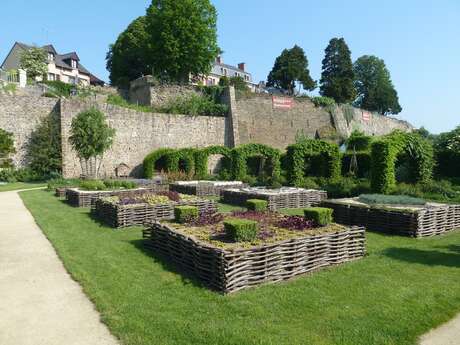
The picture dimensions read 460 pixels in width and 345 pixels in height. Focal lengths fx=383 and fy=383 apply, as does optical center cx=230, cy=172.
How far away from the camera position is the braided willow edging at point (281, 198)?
45.7 ft

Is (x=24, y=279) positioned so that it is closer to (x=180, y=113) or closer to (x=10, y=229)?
(x=10, y=229)

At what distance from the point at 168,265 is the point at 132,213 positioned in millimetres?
3995

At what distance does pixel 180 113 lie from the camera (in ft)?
103

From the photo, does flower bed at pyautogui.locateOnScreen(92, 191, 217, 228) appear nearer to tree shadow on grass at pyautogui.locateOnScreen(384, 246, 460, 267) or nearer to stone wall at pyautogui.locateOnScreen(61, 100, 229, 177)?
tree shadow on grass at pyautogui.locateOnScreen(384, 246, 460, 267)

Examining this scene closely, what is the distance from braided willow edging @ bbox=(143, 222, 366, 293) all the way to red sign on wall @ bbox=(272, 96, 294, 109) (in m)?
29.1

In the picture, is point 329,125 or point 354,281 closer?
point 354,281

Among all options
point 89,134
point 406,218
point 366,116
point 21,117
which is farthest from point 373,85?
point 406,218

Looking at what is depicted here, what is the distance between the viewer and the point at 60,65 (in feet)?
167

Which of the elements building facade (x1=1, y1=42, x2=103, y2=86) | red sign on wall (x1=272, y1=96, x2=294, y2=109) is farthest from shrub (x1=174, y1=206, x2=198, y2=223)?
building facade (x1=1, y1=42, x2=103, y2=86)

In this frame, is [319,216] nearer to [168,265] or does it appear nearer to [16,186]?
[168,265]

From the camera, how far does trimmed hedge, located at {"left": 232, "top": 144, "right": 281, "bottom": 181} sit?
76.4 ft

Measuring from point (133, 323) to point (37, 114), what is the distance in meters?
24.2

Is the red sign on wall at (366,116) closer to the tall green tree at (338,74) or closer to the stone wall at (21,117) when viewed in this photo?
the tall green tree at (338,74)

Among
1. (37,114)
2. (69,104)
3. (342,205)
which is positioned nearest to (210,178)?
(69,104)
